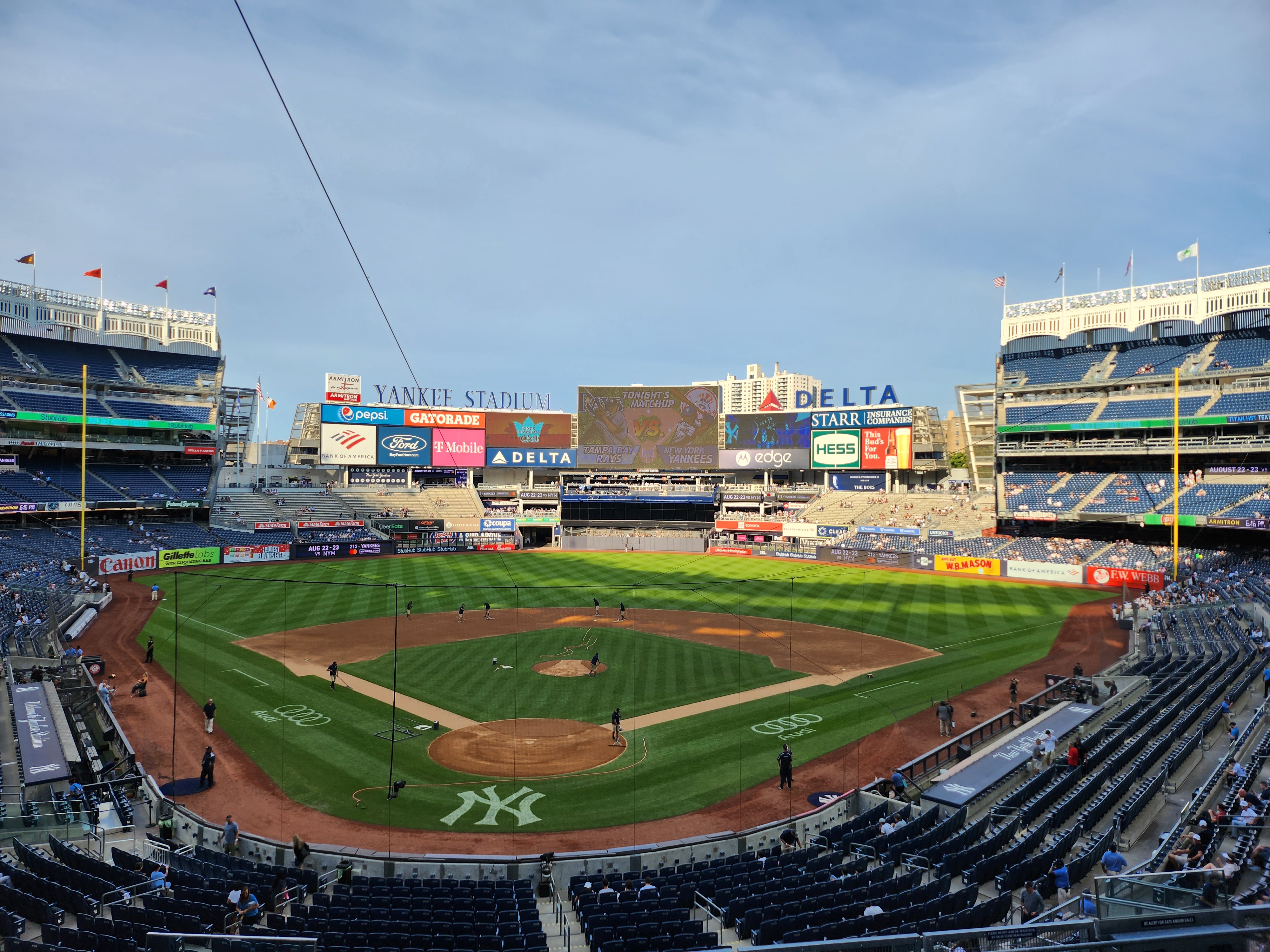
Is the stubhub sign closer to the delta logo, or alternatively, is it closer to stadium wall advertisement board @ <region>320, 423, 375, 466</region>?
stadium wall advertisement board @ <region>320, 423, 375, 466</region>

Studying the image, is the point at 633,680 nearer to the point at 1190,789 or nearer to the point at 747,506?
the point at 1190,789

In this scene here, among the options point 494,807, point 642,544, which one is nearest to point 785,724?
point 494,807

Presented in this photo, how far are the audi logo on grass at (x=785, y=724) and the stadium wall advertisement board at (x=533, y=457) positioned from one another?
66.6 metres

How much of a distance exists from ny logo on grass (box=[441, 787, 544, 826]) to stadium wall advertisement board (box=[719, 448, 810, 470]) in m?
70.6

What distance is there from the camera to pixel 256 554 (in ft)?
202

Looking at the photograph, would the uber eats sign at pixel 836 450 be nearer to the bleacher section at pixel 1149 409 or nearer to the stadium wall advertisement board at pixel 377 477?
the bleacher section at pixel 1149 409

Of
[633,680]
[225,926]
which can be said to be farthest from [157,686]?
[225,926]

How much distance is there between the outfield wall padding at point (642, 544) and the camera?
81500mm

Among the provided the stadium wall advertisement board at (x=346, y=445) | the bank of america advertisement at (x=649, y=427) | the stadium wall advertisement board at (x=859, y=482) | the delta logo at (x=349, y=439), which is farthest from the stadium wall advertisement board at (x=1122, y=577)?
the delta logo at (x=349, y=439)

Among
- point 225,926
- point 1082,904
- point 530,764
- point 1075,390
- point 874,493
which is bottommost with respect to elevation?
point 530,764

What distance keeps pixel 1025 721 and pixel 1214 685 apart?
5276mm

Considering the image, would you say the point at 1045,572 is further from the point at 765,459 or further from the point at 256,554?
the point at 256,554

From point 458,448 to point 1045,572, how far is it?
62.4 meters

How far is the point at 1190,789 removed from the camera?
1596cm
